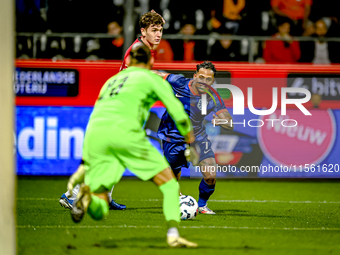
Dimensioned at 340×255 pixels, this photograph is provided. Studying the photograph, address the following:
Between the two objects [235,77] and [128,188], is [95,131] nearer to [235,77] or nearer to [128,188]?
[128,188]

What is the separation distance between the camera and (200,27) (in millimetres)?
11914

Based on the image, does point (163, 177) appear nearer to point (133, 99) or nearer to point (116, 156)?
point (116, 156)

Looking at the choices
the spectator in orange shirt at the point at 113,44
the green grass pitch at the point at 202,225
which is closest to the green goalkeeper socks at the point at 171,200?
the green grass pitch at the point at 202,225

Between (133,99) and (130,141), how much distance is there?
35 cm

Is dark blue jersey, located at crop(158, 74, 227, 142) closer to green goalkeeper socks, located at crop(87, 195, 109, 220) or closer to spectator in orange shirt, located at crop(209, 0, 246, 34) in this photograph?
green goalkeeper socks, located at crop(87, 195, 109, 220)

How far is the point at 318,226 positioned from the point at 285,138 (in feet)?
17.5

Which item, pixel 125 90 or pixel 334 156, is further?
pixel 334 156

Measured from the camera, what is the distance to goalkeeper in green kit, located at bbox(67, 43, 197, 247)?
14.6 ft

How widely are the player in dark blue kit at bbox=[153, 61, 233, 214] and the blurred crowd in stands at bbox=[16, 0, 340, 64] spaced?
4674mm

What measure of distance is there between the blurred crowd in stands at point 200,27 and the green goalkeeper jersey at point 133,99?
23.5 ft

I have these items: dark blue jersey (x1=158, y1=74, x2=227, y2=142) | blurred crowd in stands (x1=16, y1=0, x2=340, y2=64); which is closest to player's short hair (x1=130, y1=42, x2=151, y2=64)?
dark blue jersey (x1=158, y1=74, x2=227, y2=142)

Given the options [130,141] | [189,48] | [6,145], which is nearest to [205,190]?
[130,141]

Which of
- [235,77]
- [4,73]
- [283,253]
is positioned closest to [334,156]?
[235,77]

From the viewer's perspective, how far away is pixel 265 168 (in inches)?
446
